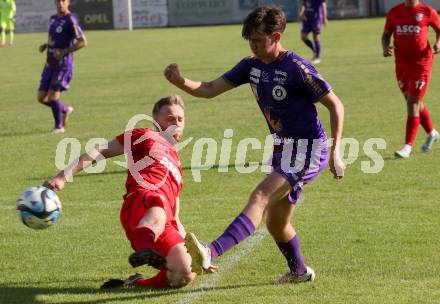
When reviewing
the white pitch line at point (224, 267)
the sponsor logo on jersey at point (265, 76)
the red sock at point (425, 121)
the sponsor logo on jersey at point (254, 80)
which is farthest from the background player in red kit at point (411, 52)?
the sponsor logo on jersey at point (265, 76)

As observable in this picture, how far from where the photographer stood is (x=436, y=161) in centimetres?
1219

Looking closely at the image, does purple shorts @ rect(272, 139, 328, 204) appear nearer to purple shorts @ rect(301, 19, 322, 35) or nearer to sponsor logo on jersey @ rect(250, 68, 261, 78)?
sponsor logo on jersey @ rect(250, 68, 261, 78)

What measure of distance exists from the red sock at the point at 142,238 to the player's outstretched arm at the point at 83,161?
0.58 meters

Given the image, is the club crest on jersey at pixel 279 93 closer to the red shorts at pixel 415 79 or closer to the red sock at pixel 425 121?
the red shorts at pixel 415 79

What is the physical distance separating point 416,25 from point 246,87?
9.48 meters

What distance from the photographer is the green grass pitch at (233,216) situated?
6.75 metres

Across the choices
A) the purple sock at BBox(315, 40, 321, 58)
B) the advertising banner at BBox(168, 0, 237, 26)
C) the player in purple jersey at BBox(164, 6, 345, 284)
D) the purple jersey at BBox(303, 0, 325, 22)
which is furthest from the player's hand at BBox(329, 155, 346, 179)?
the advertising banner at BBox(168, 0, 237, 26)

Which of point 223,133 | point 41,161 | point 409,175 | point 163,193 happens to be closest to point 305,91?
point 163,193

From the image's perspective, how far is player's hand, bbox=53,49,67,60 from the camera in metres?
15.7

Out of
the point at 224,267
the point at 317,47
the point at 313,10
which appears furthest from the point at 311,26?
the point at 224,267

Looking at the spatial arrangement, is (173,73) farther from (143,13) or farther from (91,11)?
(143,13)

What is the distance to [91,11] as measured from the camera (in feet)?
168

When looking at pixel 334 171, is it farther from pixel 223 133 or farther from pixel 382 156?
pixel 223 133

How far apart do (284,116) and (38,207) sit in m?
1.84
